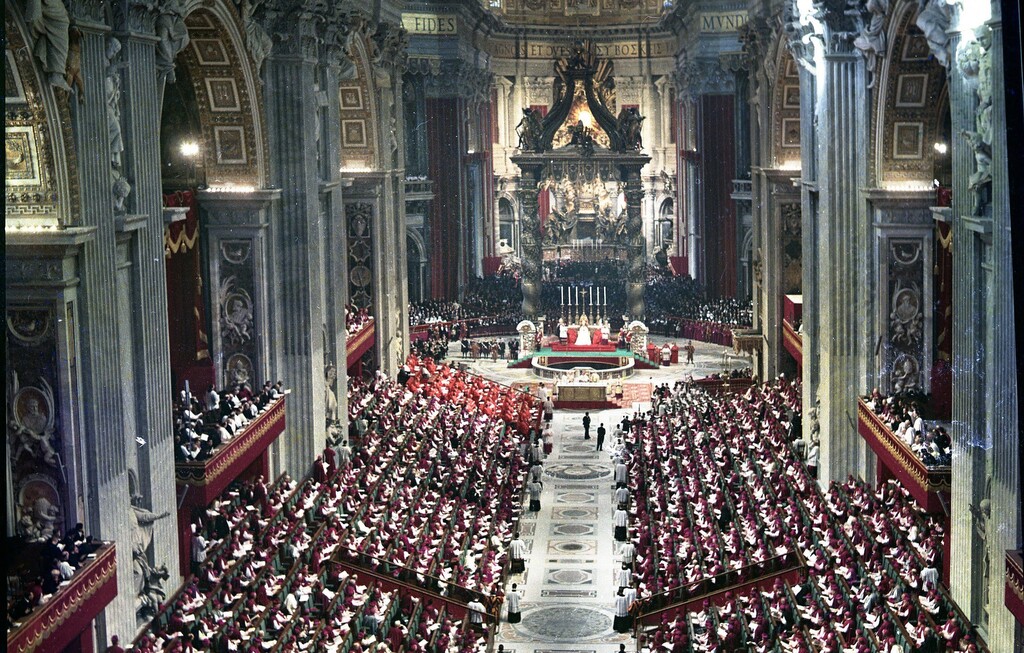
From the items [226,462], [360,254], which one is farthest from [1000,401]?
[360,254]

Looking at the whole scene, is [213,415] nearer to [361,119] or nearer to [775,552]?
[775,552]

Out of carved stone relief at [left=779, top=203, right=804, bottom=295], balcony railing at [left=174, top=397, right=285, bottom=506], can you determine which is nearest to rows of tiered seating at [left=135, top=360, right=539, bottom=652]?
balcony railing at [left=174, top=397, right=285, bottom=506]

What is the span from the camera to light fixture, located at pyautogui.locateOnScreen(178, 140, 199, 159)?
32156mm

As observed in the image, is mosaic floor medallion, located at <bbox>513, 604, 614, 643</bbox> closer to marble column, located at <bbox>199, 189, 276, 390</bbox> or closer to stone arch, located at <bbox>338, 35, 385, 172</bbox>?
marble column, located at <bbox>199, 189, 276, 390</bbox>

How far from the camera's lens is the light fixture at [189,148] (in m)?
32.2

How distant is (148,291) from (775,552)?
13.9 meters

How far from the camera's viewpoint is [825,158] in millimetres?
32500

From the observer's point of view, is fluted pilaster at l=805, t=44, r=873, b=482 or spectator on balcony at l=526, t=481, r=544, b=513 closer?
fluted pilaster at l=805, t=44, r=873, b=482

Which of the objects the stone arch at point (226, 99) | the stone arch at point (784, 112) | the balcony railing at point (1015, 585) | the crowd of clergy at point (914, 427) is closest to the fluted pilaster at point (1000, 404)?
the balcony railing at point (1015, 585)

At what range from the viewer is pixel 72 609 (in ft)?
63.6

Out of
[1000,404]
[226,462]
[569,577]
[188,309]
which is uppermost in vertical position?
[188,309]

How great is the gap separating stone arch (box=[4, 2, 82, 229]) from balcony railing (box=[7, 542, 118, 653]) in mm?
5183

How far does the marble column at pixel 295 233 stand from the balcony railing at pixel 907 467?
13875 millimetres

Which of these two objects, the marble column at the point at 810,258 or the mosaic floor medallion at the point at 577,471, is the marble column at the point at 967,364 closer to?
the marble column at the point at 810,258
